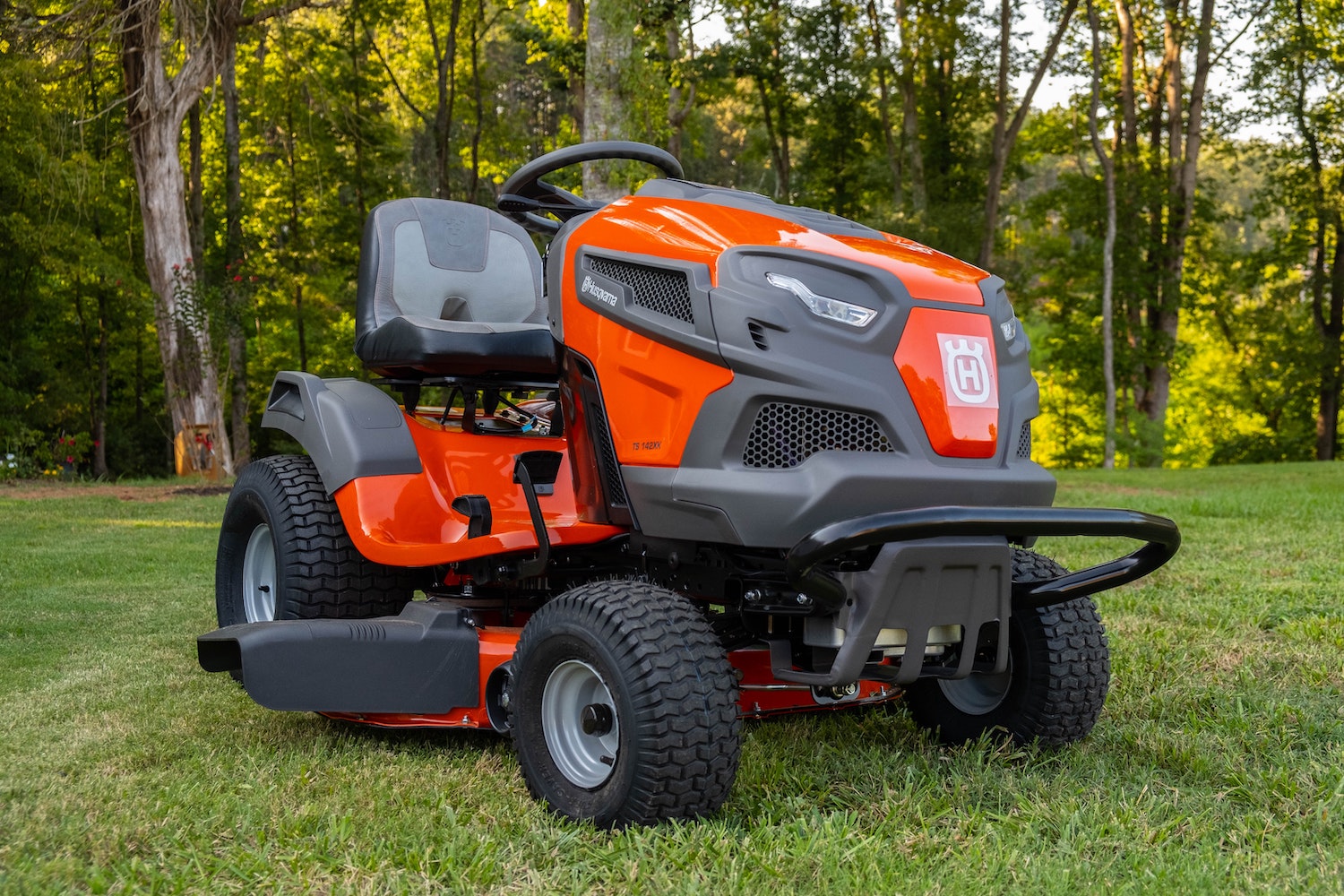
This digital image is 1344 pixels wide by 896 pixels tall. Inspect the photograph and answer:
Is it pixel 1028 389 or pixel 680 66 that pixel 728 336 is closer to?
pixel 1028 389

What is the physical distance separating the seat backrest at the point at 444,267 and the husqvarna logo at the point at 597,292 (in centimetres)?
123

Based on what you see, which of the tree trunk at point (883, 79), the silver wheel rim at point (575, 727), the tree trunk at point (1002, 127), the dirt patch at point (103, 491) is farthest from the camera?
the tree trunk at point (883, 79)

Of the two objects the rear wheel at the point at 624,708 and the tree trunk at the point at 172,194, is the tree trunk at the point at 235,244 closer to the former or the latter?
the tree trunk at the point at 172,194

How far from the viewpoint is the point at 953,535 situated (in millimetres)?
2375

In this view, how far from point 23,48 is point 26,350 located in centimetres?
1124

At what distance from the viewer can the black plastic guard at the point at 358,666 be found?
3027 mm

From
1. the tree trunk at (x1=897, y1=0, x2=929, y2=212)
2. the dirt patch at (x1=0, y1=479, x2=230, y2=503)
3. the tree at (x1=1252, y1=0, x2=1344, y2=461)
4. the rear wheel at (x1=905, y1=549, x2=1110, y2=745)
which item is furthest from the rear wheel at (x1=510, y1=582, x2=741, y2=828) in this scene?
the tree at (x1=1252, y1=0, x2=1344, y2=461)

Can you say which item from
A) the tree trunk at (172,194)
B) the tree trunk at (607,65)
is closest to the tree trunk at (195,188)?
the tree trunk at (172,194)

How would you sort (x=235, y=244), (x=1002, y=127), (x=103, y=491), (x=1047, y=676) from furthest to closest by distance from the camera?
1. (x=1002, y=127)
2. (x=235, y=244)
3. (x=103, y=491)
4. (x=1047, y=676)

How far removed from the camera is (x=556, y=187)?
3459mm

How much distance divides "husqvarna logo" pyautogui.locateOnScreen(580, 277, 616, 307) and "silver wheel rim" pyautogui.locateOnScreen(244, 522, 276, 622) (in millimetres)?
1763

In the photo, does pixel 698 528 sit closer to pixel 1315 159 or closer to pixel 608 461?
pixel 608 461

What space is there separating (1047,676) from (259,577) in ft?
8.49

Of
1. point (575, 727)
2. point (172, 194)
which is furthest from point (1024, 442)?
point (172, 194)
